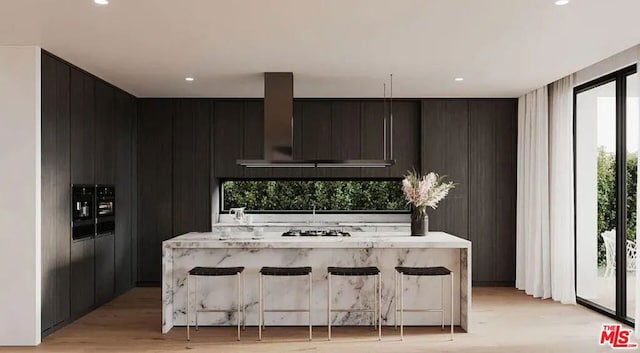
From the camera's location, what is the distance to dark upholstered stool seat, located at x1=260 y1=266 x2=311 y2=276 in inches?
203

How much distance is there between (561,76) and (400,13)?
10.4 feet

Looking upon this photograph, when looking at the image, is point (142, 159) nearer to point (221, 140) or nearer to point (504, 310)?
point (221, 140)

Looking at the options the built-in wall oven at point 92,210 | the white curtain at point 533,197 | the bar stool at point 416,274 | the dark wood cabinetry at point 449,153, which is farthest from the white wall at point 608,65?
the built-in wall oven at point 92,210

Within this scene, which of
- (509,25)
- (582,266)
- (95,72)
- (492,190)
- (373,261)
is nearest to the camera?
(509,25)

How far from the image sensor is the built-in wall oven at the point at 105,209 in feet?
21.9

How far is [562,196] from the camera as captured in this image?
6.89 meters

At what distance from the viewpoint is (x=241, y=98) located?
806 centimetres

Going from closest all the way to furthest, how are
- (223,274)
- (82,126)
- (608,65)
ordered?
(223,274) < (608,65) < (82,126)

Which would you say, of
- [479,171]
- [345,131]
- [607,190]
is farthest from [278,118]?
[607,190]

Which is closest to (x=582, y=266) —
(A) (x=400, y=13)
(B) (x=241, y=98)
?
(A) (x=400, y=13)

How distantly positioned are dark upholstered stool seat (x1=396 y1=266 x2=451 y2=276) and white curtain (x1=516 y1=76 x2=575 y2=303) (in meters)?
2.32

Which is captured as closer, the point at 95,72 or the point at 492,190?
the point at 95,72

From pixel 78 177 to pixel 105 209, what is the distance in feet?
2.96

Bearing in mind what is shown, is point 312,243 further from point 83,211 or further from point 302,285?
point 83,211
